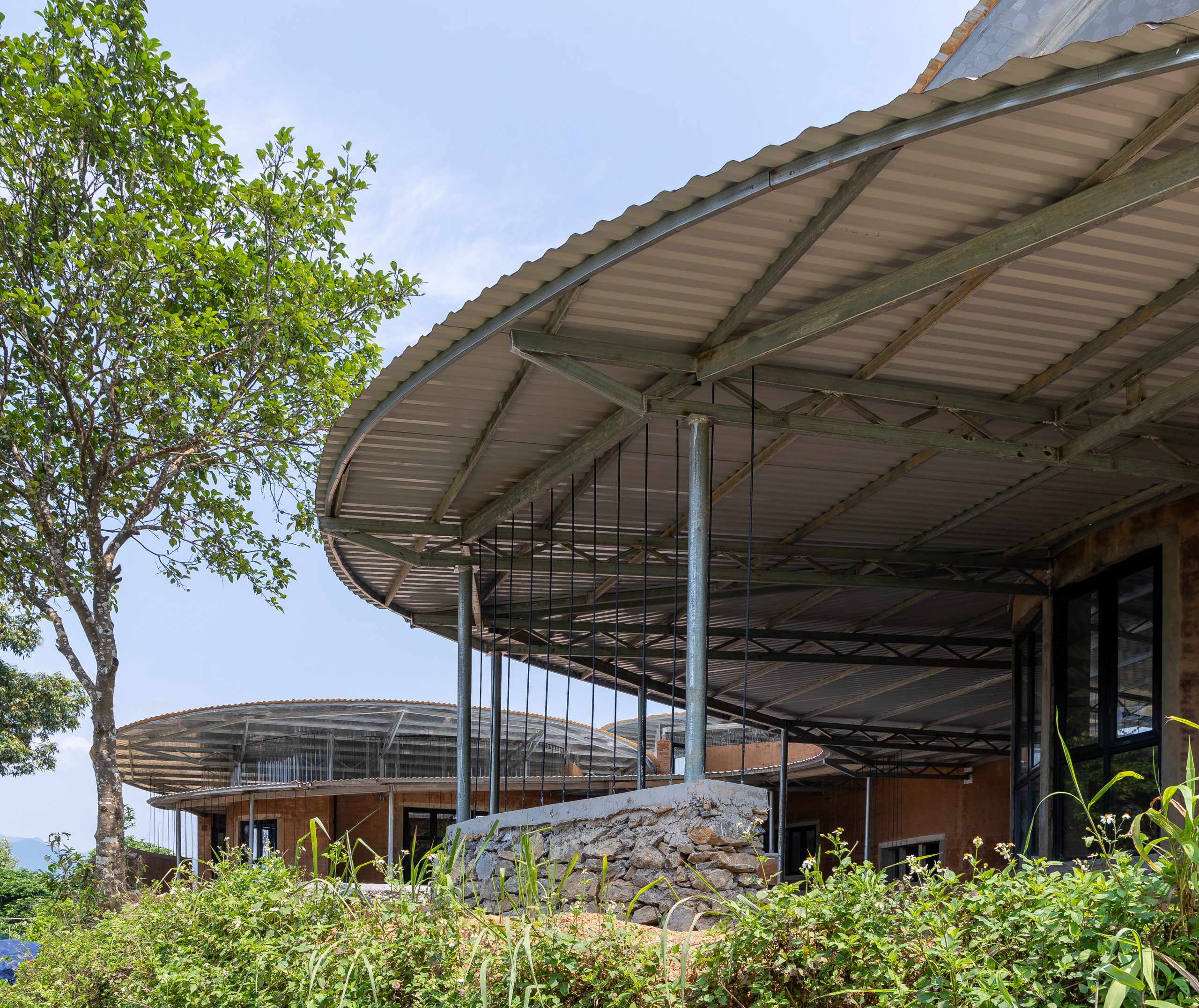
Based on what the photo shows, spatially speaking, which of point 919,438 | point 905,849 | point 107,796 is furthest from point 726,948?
point 905,849

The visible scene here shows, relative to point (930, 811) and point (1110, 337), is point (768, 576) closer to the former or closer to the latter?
point (1110, 337)

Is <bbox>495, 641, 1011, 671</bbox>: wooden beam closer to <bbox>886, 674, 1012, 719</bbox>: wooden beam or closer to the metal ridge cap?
<bbox>886, 674, 1012, 719</bbox>: wooden beam

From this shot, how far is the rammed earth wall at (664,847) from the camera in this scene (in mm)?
7594

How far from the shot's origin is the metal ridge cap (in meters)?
5.17

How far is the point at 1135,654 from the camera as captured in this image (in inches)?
472

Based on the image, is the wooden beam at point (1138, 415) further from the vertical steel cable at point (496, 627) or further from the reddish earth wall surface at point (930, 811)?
the reddish earth wall surface at point (930, 811)

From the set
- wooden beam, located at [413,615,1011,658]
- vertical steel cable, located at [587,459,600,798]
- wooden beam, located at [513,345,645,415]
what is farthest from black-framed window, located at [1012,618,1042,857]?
wooden beam, located at [513,345,645,415]

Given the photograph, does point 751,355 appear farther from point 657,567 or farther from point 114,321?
point 114,321

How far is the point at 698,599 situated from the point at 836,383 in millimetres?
2018

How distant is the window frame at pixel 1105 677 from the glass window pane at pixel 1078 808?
3 cm

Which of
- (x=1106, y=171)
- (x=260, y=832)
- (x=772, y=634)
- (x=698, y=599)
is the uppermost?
(x=1106, y=171)

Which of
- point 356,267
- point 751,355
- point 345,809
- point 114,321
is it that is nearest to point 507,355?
point 751,355

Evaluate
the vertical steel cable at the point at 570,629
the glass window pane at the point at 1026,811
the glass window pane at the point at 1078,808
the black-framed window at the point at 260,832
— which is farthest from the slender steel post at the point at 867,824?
the glass window pane at the point at 1078,808

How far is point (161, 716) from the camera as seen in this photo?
76.7ft
